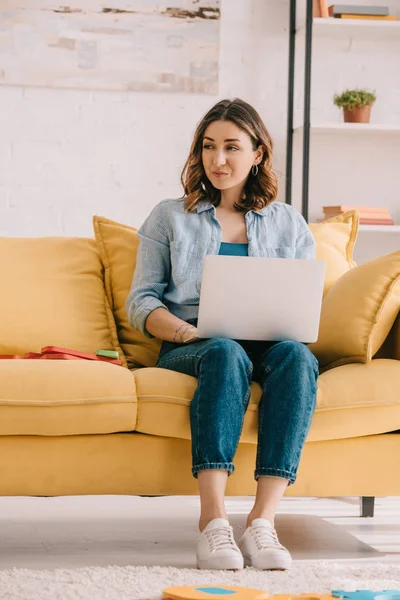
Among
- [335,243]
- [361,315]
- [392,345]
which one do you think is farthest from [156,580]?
[335,243]

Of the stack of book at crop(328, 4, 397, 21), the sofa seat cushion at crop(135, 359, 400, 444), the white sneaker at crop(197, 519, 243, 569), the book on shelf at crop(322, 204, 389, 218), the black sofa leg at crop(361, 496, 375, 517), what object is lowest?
the black sofa leg at crop(361, 496, 375, 517)

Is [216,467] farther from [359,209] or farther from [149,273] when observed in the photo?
[359,209]

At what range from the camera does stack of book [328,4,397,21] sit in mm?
3777

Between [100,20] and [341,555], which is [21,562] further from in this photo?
[100,20]

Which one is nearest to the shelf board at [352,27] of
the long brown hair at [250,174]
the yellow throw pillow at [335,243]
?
the yellow throw pillow at [335,243]

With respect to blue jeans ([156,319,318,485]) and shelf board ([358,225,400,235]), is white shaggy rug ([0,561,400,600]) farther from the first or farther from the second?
shelf board ([358,225,400,235])

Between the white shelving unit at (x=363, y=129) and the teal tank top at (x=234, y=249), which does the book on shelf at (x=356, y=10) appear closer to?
the white shelving unit at (x=363, y=129)

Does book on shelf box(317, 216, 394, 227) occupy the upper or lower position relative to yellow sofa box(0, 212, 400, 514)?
upper

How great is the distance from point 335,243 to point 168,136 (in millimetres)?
1306

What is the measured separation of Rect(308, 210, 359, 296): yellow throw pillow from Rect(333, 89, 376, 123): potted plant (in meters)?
1.07

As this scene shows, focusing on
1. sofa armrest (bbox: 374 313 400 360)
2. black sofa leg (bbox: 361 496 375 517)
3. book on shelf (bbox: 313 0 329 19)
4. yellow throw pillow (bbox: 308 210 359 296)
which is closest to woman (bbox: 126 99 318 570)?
yellow throw pillow (bbox: 308 210 359 296)

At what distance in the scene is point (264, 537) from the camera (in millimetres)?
1911

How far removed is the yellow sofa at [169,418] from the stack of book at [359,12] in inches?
68.7

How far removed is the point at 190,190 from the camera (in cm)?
254
